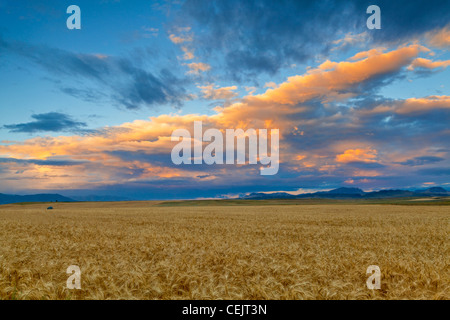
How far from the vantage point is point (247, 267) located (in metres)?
8.35

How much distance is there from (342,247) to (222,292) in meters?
8.49

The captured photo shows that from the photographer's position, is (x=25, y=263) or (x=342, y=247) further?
(x=342, y=247)

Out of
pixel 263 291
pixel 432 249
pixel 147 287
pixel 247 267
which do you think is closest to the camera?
pixel 263 291

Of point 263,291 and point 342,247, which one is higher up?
point 263,291

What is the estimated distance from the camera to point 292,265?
845 cm
